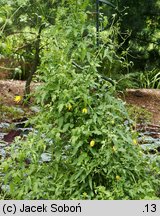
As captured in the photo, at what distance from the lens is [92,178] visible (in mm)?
2766

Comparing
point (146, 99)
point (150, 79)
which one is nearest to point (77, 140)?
point (146, 99)

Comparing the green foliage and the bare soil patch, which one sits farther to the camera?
the green foliage

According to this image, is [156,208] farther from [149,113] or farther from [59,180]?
[149,113]

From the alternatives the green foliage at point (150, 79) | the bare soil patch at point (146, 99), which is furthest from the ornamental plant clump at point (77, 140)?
the green foliage at point (150, 79)

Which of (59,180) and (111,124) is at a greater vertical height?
(111,124)

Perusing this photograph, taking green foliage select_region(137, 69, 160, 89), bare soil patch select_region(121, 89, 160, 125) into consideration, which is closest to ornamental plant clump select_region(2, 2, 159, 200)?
bare soil patch select_region(121, 89, 160, 125)

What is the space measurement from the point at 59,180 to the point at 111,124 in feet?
→ 1.46

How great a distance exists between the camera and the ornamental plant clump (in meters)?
2.68

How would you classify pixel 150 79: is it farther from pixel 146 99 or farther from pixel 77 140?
pixel 77 140

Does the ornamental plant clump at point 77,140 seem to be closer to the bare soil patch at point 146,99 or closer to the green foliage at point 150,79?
the bare soil patch at point 146,99

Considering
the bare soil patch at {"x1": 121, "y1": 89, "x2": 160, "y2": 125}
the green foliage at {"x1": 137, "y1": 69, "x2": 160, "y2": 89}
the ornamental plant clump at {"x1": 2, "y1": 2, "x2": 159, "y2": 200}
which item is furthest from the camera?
the green foliage at {"x1": 137, "y1": 69, "x2": 160, "y2": 89}

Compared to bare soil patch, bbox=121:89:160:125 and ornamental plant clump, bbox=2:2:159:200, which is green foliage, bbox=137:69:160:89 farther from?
ornamental plant clump, bbox=2:2:159:200

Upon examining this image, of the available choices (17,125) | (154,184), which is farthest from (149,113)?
(154,184)

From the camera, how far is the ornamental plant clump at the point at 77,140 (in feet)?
8.79
